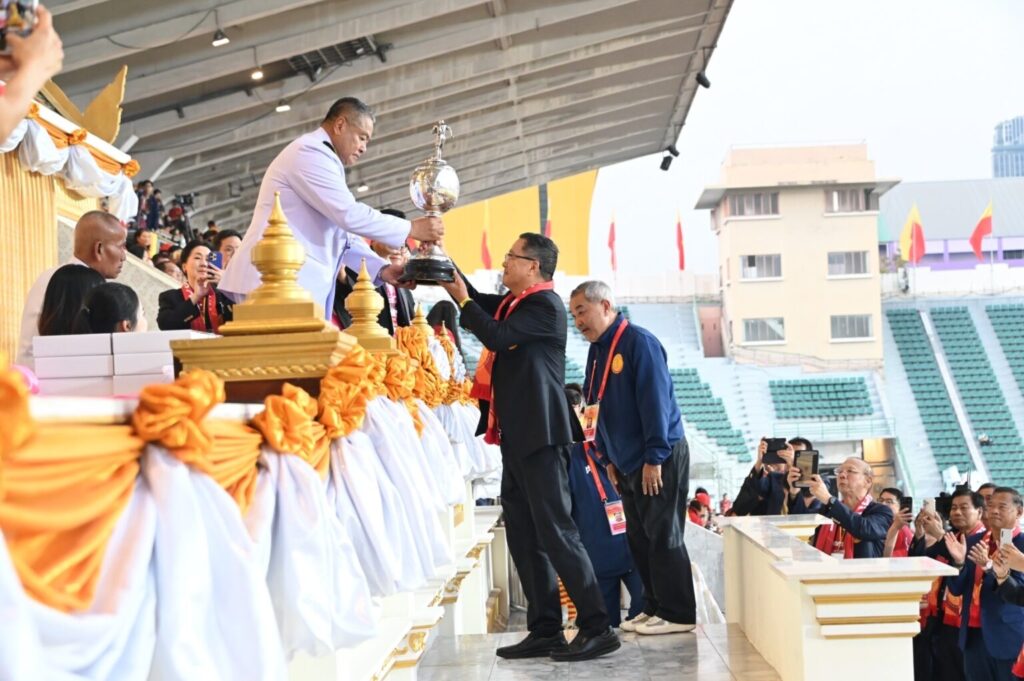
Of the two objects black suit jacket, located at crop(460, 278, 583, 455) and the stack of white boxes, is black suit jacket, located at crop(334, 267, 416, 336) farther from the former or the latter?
the stack of white boxes

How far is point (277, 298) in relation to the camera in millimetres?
2648

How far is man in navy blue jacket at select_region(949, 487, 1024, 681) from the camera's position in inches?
230

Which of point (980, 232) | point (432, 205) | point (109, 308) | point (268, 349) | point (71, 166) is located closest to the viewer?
point (268, 349)

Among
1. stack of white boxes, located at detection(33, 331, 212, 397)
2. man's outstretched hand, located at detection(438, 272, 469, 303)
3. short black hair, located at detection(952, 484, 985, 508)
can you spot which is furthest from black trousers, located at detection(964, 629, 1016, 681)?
stack of white boxes, located at detection(33, 331, 212, 397)

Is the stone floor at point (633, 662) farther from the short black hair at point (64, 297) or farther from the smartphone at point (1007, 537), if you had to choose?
the short black hair at point (64, 297)

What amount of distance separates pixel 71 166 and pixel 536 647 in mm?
5389

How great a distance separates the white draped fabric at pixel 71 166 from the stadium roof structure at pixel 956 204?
4345cm

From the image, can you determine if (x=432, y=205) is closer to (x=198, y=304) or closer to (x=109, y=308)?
(x=198, y=304)

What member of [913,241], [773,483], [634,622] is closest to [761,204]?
[913,241]

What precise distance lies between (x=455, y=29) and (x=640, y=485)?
9.50 meters

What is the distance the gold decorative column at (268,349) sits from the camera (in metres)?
2.54

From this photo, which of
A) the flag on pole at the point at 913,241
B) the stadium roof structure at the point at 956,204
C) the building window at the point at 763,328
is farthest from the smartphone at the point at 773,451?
the stadium roof structure at the point at 956,204

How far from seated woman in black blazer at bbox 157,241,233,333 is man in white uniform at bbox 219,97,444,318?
1.82ft

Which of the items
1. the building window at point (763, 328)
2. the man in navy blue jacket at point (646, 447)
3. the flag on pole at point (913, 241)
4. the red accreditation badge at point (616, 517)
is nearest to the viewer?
the man in navy blue jacket at point (646, 447)
